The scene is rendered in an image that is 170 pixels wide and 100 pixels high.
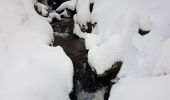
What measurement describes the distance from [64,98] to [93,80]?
1.22m

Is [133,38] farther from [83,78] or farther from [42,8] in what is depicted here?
[42,8]

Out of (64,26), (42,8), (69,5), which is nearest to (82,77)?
(64,26)

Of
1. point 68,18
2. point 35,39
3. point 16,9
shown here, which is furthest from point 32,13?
point 68,18

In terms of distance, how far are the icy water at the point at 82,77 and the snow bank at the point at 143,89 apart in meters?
0.47

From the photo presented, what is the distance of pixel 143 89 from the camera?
6.27 m

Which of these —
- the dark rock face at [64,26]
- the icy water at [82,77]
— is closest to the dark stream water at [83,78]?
the icy water at [82,77]

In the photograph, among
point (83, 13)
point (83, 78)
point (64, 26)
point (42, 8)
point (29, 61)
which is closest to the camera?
point (29, 61)

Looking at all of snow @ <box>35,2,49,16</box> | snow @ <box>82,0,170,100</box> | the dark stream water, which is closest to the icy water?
the dark stream water

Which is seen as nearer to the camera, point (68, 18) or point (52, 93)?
point (52, 93)

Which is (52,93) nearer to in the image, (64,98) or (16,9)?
(64,98)

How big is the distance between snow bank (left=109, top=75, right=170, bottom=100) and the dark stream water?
43cm

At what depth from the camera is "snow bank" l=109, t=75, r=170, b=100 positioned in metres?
6.02

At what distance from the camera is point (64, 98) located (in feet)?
21.3

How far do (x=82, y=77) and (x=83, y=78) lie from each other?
1.7 inches
